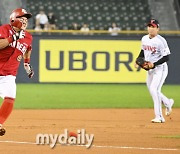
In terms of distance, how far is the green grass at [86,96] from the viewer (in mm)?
19516

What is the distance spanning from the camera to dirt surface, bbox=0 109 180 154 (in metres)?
10.7

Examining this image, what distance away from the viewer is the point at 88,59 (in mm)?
26125

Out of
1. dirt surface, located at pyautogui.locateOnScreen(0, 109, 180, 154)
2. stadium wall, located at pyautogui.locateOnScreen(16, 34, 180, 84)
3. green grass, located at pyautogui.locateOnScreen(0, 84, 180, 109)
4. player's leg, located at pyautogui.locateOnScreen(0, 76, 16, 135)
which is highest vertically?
stadium wall, located at pyautogui.locateOnScreen(16, 34, 180, 84)

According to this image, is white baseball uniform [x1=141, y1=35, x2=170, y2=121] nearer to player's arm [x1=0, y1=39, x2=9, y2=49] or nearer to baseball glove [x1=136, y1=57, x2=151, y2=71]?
baseball glove [x1=136, y1=57, x2=151, y2=71]

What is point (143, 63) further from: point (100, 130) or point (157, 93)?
point (100, 130)

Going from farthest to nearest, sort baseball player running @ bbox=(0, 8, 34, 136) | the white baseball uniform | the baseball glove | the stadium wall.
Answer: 1. the stadium wall
2. the white baseball uniform
3. the baseball glove
4. baseball player running @ bbox=(0, 8, 34, 136)

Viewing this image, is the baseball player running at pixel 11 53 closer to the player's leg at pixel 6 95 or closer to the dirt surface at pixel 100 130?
the player's leg at pixel 6 95

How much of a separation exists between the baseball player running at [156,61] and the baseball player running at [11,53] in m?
4.51

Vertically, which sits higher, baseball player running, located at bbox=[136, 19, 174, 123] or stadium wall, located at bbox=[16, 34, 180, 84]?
stadium wall, located at bbox=[16, 34, 180, 84]

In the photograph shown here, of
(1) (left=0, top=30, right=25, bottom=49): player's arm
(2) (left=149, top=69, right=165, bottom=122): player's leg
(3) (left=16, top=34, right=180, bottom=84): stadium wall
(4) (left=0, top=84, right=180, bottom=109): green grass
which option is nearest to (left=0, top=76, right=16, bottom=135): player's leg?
(1) (left=0, top=30, right=25, bottom=49): player's arm

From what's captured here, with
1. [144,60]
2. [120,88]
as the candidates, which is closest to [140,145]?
[144,60]

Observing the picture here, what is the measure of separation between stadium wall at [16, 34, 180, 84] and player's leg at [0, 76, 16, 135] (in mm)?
14445

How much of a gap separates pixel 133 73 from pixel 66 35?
3135mm

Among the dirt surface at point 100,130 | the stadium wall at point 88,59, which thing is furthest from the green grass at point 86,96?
the dirt surface at point 100,130
